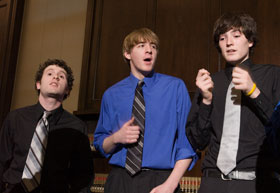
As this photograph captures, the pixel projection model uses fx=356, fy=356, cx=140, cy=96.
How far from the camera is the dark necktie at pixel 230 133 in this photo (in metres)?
1.61

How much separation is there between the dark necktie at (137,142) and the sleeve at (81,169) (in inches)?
23.7

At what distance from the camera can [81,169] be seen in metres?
2.39

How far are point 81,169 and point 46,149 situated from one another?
0.88 feet

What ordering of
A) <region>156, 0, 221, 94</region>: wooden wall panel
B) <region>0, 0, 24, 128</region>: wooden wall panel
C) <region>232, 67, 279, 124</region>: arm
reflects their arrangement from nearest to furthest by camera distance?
<region>232, 67, 279, 124</region>: arm < <region>156, 0, 221, 94</region>: wooden wall panel < <region>0, 0, 24, 128</region>: wooden wall panel

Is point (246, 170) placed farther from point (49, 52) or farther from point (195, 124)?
point (49, 52)

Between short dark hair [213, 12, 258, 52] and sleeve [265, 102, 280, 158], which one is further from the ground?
short dark hair [213, 12, 258, 52]

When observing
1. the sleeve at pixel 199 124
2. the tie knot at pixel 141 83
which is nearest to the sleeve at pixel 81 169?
the tie knot at pixel 141 83

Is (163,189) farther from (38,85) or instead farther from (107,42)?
(107,42)

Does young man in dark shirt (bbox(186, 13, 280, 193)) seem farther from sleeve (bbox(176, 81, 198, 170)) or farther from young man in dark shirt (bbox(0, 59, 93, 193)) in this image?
young man in dark shirt (bbox(0, 59, 93, 193))

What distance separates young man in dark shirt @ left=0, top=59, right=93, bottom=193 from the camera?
7.45 feet

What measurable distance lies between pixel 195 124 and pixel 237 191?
39 centimetres

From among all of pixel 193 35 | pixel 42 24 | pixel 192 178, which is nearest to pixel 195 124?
pixel 192 178

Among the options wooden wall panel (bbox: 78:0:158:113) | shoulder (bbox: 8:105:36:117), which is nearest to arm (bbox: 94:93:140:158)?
shoulder (bbox: 8:105:36:117)

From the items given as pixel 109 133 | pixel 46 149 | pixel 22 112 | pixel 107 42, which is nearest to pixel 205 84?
pixel 109 133
